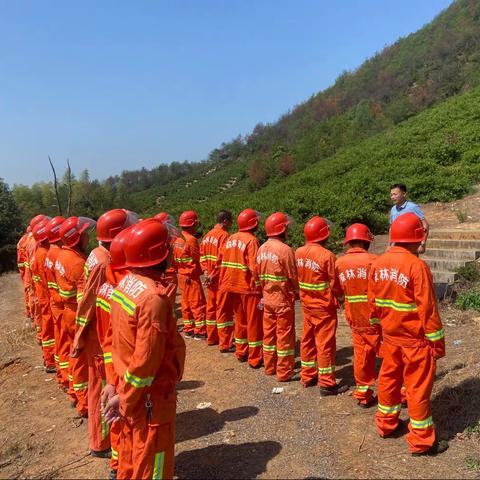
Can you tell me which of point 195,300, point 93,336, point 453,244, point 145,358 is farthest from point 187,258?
point 453,244

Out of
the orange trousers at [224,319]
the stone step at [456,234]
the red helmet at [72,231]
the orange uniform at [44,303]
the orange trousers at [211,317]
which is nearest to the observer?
the red helmet at [72,231]

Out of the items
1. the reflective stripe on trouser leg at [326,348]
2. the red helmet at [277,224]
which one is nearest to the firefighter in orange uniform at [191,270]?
the red helmet at [277,224]

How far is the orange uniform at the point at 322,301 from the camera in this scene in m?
5.41

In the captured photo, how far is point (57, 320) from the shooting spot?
221 inches

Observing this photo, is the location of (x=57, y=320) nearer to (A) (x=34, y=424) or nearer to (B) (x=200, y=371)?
(A) (x=34, y=424)

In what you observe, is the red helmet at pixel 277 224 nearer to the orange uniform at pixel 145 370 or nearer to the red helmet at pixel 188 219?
the red helmet at pixel 188 219

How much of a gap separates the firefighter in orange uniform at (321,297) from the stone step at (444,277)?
3950 mm

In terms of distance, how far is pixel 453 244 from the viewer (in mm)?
9367

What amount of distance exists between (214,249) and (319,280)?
252 centimetres

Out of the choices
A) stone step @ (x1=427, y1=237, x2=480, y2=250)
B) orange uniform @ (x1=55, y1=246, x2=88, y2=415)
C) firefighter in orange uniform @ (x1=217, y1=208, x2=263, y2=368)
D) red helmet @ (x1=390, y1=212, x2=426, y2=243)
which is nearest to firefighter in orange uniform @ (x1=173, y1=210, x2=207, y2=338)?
firefighter in orange uniform @ (x1=217, y1=208, x2=263, y2=368)

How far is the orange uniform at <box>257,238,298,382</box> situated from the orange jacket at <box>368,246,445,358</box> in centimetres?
167

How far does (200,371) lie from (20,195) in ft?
206

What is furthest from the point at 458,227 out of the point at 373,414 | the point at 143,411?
the point at 143,411

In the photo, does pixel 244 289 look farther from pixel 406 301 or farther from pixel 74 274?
pixel 406 301
